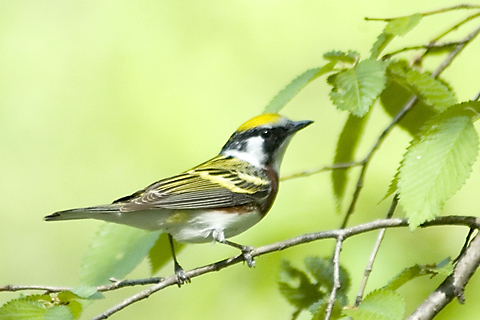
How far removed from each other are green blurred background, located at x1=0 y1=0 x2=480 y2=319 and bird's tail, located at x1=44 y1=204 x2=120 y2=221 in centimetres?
109

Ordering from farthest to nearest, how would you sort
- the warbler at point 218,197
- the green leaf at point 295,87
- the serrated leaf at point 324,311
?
1. the warbler at point 218,197
2. the green leaf at point 295,87
3. the serrated leaf at point 324,311

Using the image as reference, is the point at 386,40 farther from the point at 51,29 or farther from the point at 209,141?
the point at 51,29

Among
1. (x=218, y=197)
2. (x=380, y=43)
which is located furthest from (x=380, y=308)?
(x=218, y=197)

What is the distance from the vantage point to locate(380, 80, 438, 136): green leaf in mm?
1763

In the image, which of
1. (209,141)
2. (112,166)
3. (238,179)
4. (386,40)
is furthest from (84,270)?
(112,166)

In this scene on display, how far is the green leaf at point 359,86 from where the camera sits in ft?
4.48

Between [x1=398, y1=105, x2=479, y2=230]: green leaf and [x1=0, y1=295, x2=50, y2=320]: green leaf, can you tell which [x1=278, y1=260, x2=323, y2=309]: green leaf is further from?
[x1=0, y1=295, x2=50, y2=320]: green leaf

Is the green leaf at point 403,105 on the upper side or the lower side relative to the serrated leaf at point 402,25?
lower

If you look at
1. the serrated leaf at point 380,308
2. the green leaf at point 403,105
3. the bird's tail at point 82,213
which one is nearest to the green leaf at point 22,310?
the bird's tail at point 82,213

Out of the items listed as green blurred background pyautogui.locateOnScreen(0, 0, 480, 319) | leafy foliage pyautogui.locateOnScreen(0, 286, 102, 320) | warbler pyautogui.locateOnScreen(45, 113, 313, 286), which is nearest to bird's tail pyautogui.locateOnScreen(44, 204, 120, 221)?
warbler pyautogui.locateOnScreen(45, 113, 313, 286)

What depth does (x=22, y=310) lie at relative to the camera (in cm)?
125

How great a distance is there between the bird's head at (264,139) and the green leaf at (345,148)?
473 millimetres

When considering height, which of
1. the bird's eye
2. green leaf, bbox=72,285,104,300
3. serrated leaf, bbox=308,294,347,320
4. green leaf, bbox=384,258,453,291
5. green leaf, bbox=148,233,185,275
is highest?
the bird's eye

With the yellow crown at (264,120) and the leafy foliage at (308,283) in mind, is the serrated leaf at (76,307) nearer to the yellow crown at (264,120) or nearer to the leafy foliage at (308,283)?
the leafy foliage at (308,283)
